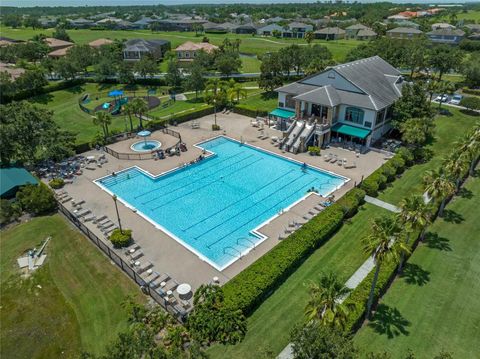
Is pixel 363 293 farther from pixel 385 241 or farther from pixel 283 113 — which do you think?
pixel 283 113

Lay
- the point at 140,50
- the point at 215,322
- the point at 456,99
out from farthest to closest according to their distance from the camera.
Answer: the point at 140,50 < the point at 456,99 < the point at 215,322

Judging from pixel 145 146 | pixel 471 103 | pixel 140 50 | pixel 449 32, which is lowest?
pixel 145 146

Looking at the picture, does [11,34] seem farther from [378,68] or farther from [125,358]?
[125,358]

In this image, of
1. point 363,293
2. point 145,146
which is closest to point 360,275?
point 363,293

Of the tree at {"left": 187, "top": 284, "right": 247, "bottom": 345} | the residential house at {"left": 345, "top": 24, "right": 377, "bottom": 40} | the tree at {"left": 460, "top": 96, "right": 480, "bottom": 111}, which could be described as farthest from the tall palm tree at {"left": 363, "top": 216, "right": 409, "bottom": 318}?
the residential house at {"left": 345, "top": 24, "right": 377, "bottom": 40}

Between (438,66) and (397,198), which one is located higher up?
(438,66)

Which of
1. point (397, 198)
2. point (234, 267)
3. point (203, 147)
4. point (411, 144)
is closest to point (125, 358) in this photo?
point (234, 267)
